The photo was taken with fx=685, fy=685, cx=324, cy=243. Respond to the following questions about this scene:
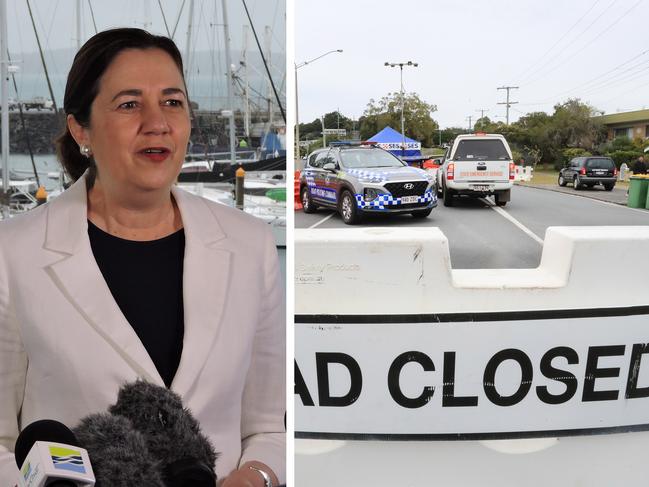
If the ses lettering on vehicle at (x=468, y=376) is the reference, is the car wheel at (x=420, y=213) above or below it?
above

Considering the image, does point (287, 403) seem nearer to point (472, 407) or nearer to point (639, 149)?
point (472, 407)

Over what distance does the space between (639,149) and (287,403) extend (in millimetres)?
1997

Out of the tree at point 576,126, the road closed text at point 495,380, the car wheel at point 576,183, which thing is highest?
the tree at point 576,126

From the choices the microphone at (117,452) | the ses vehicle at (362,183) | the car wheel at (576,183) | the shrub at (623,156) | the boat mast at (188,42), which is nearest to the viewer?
the microphone at (117,452)

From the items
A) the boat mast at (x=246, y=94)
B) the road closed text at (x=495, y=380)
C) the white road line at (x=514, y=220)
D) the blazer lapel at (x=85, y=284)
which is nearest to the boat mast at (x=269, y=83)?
the boat mast at (x=246, y=94)

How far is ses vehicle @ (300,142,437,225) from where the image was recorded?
2645mm

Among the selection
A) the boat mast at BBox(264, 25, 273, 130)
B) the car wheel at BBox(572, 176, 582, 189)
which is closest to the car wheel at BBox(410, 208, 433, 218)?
the car wheel at BBox(572, 176, 582, 189)

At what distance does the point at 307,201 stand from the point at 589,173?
44.2 inches

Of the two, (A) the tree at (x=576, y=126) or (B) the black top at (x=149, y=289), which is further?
(A) the tree at (x=576, y=126)

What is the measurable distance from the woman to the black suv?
1.58 meters

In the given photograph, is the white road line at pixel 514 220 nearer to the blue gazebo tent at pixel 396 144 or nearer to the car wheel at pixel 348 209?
the blue gazebo tent at pixel 396 144

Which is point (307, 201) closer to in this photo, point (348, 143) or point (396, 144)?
point (348, 143)

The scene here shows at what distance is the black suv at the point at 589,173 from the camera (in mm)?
2543

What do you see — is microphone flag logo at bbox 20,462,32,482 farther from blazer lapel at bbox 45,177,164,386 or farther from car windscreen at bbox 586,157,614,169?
car windscreen at bbox 586,157,614,169
